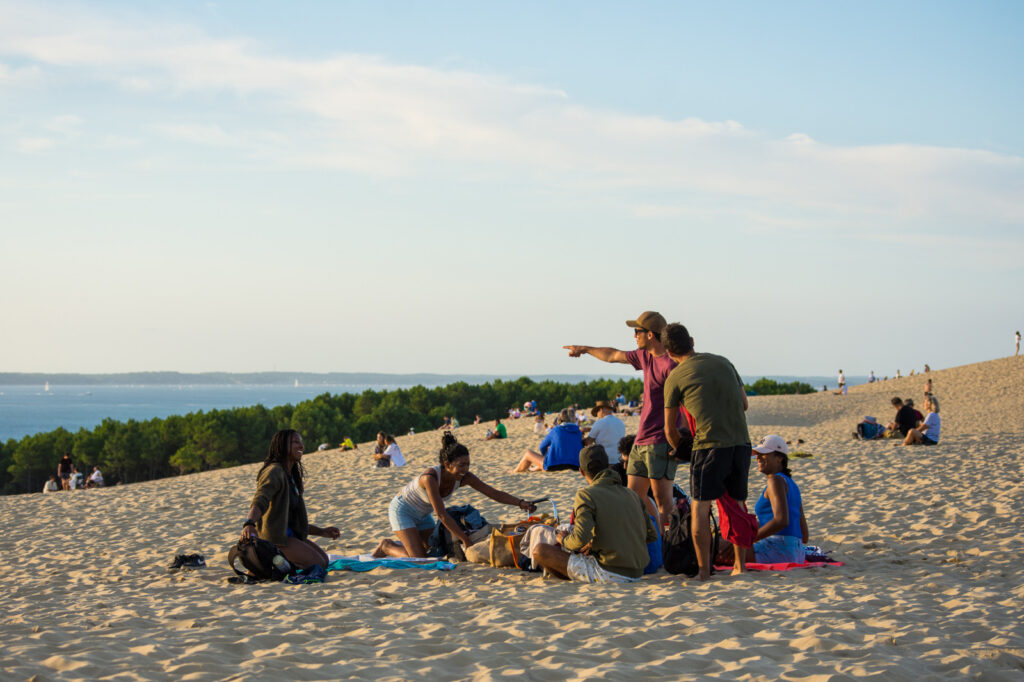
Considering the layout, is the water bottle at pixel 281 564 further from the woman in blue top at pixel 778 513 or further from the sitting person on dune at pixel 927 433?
the sitting person on dune at pixel 927 433

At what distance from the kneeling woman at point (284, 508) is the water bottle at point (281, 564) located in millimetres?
68

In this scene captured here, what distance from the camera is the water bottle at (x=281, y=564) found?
20.9ft

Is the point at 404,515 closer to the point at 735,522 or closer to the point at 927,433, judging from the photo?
the point at 735,522

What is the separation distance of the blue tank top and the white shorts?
1159 mm

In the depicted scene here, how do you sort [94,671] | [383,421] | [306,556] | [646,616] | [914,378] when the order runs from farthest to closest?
1. [383,421]
2. [914,378]
3. [306,556]
4. [646,616]
5. [94,671]

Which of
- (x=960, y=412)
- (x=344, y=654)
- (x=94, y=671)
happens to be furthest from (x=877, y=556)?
(x=960, y=412)

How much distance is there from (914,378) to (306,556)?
36.3 m

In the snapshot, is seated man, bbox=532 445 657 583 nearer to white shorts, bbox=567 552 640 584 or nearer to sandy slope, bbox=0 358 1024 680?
white shorts, bbox=567 552 640 584

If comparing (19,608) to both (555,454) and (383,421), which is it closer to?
(555,454)

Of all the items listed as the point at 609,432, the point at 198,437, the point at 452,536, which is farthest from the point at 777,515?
the point at 198,437

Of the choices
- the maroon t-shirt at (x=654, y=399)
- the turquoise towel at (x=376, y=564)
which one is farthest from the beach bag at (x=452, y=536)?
the maroon t-shirt at (x=654, y=399)

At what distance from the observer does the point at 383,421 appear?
56.4 meters

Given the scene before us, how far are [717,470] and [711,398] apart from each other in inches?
19.5

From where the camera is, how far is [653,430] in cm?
659
